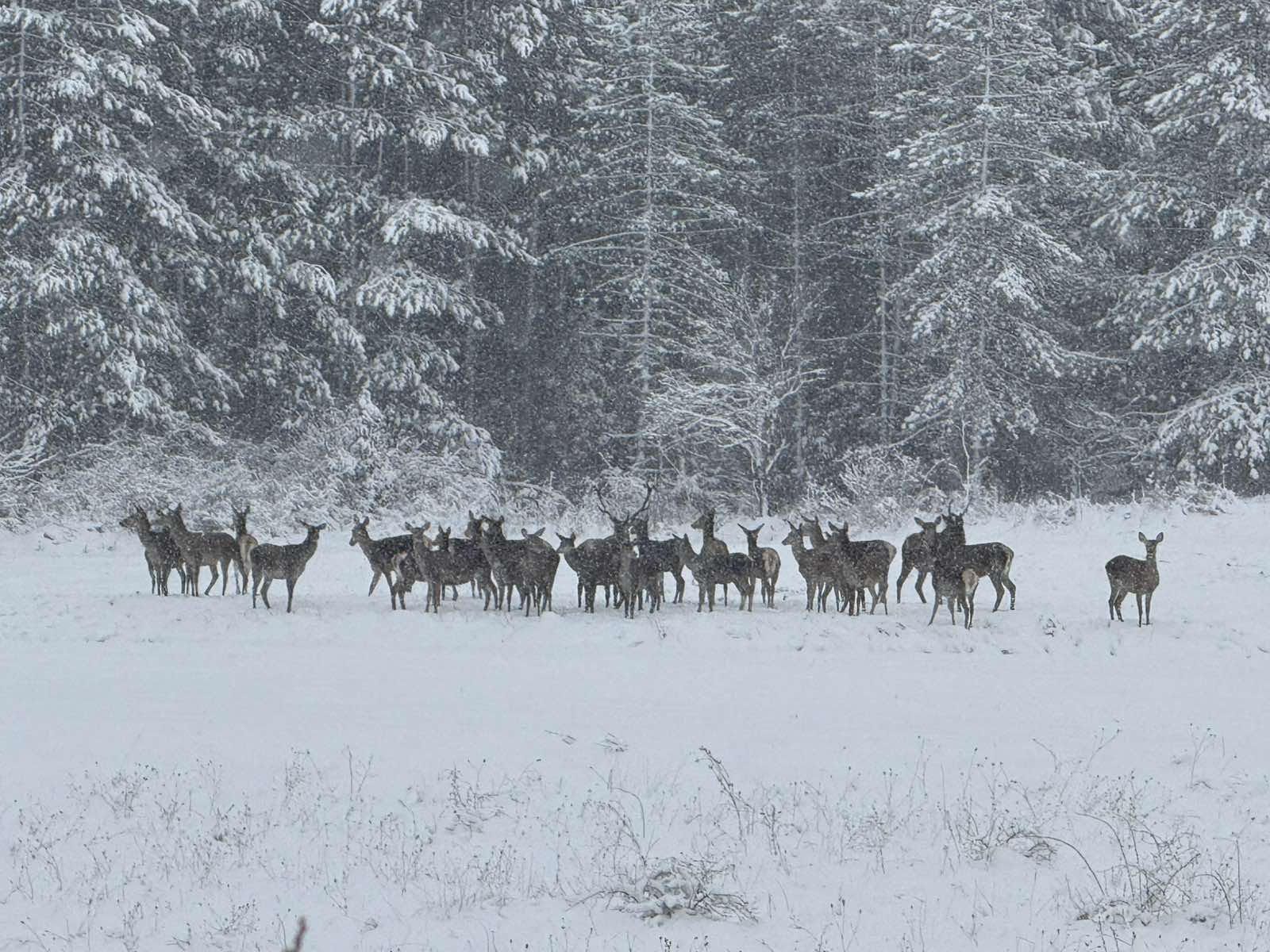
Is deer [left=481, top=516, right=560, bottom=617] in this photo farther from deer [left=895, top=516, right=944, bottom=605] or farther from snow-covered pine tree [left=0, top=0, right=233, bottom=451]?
snow-covered pine tree [left=0, top=0, right=233, bottom=451]

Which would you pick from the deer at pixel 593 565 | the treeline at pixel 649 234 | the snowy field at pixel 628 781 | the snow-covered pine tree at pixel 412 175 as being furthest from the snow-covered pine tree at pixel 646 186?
the snowy field at pixel 628 781

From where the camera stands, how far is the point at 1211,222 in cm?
3105

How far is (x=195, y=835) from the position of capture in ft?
29.7

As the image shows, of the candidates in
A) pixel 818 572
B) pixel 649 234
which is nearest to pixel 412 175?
pixel 649 234

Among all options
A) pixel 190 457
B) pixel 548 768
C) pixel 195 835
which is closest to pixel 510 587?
pixel 548 768

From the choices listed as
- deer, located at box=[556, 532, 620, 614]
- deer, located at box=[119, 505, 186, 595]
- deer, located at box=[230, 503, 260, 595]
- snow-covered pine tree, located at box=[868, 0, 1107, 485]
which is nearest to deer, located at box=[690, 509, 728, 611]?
deer, located at box=[556, 532, 620, 614]

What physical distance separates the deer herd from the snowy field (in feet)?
1.64

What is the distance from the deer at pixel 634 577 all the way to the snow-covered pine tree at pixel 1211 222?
18.2 meters

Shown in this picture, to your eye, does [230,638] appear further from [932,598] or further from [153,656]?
[932,598]

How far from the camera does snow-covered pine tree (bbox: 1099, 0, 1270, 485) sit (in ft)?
96.1

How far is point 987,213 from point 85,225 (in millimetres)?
19921

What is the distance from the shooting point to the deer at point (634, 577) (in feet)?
52.7

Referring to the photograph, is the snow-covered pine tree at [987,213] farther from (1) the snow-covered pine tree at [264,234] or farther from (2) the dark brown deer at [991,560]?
(2) the dark brown deer at [991,560]

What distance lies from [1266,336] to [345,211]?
72.6ft
